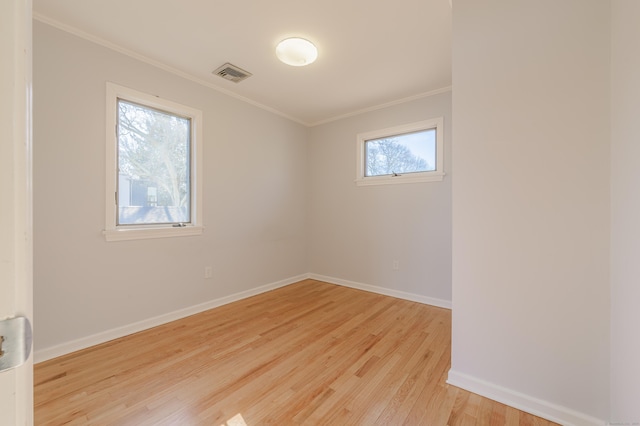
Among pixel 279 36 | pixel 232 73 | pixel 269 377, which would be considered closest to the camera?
pixel 269 377

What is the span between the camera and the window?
3.16 metres

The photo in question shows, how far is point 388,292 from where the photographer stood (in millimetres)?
3490

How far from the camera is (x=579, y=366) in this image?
4.48ft

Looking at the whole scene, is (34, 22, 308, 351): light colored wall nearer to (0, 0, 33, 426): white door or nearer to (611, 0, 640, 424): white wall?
(0, 0, 33, 426): white door

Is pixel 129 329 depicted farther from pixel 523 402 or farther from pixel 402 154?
pixel 402 154

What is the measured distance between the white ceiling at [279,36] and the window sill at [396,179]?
3.42 feet

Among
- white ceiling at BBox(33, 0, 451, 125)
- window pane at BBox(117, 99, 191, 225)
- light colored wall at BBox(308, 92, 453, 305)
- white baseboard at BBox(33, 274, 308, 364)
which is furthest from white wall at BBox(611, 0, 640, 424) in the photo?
window pane at BBox(117, 99, 191, 225)

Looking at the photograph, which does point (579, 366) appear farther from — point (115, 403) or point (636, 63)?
point (115, 403)

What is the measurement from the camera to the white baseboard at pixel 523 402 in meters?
1.36

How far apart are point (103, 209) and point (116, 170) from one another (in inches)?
14.4

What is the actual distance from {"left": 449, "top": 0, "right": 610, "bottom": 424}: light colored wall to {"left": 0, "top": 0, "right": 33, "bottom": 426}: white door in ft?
6.17

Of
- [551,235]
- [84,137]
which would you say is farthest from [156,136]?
[551,235]

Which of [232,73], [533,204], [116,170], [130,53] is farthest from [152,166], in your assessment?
[533,204]

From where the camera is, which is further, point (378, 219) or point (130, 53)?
point (378, 219)
